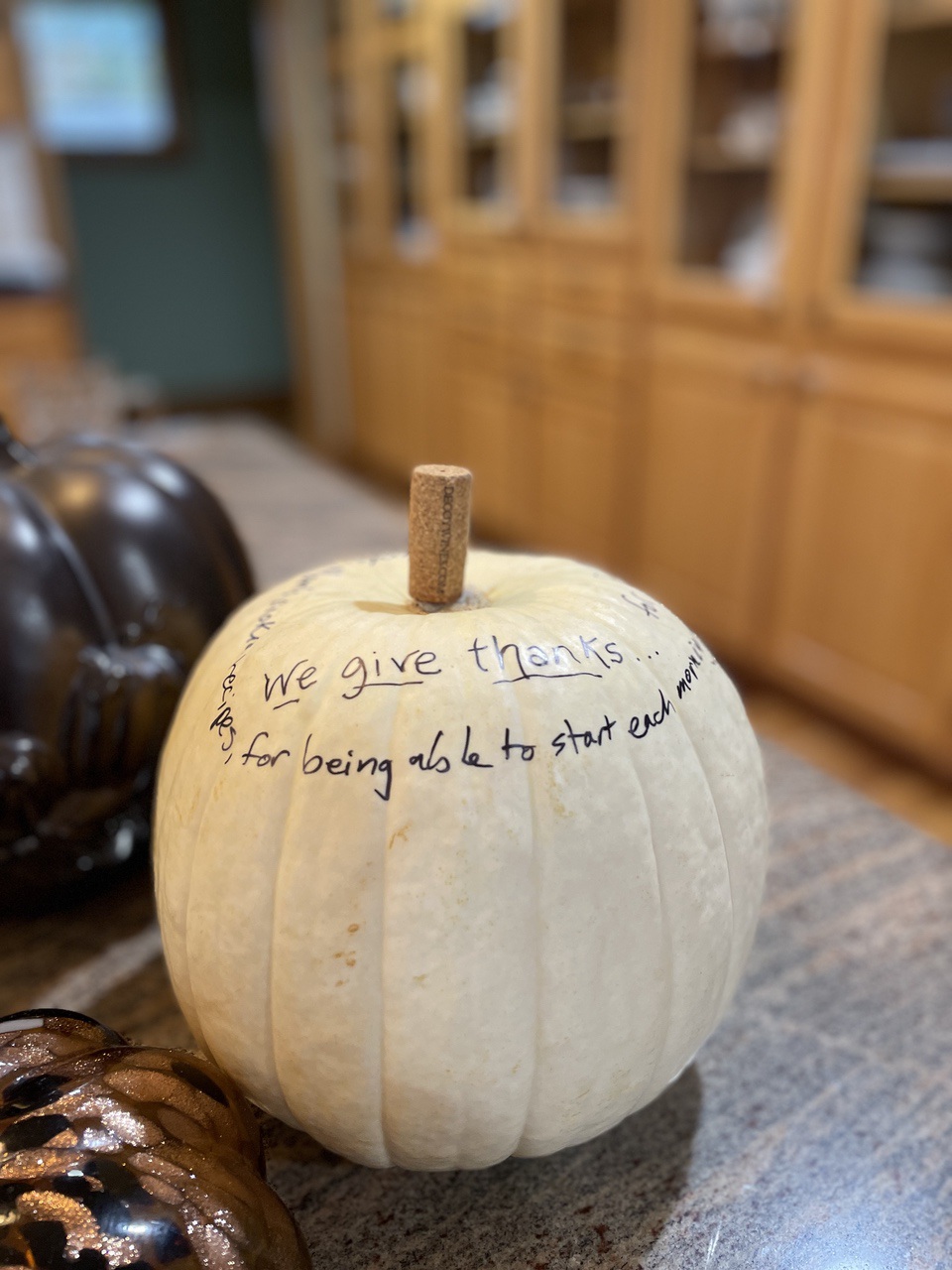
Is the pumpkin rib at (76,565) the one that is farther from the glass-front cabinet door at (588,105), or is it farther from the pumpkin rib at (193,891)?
the glass-front cabinet door at (588,105)

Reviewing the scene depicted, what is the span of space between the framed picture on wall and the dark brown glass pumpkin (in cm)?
536

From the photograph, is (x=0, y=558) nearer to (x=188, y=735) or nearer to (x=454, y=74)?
(x=188, y=735)

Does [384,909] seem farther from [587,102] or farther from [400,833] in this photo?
[587,102]

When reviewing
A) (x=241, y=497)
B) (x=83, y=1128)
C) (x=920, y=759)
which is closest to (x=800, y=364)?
(x=920, y=759)

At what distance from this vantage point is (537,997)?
392 millimetres

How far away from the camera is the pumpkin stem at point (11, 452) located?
62 centimetres

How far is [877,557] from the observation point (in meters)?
2.00

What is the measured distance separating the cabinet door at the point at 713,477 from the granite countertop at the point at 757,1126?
169 centimetres

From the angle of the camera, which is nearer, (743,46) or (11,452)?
(11,452)

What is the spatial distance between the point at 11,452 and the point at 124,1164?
467 mm

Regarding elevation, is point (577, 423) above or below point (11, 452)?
below

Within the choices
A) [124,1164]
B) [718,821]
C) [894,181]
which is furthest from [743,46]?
[124,1164]

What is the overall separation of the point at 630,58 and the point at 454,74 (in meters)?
1.15

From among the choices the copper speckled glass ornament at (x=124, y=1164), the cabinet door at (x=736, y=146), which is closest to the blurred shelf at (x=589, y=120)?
the cabinet door at (x=736, y=146)
